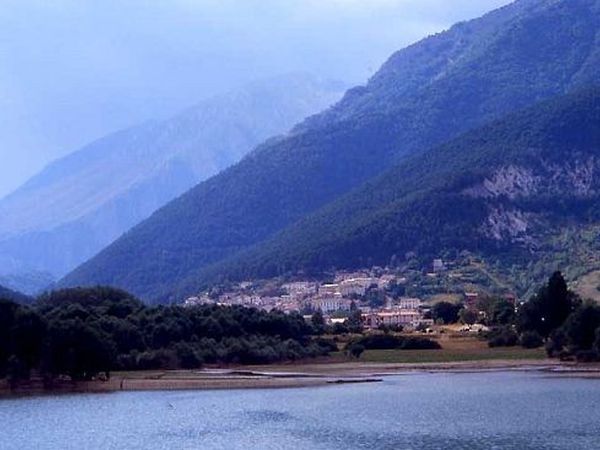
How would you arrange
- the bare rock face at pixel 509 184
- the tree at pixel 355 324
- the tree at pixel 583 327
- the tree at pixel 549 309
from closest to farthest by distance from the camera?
the tree at pixel 583 327 < the tree at pixel 549 309 < the tree at pixel 355 324 < the bare rock face at pixel 509 184

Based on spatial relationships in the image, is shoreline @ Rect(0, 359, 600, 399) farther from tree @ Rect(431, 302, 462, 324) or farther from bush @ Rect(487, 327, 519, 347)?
tree @ Rect(431, 302, 462, 324)

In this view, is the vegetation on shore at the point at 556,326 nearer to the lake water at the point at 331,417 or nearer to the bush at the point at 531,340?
the bush at the point at 531,340

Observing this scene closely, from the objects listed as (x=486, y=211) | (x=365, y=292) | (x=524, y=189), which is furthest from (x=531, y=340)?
(x=524, y=189)

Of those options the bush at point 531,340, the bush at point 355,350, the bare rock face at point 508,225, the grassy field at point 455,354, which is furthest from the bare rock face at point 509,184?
the bush at point 355,350

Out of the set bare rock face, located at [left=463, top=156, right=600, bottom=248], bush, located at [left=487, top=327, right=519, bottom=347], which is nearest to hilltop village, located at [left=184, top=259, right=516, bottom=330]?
bare rock face, located at [left=463, top=156, right=600, bottom=248]

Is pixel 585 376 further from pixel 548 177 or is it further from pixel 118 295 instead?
pixel 548 177

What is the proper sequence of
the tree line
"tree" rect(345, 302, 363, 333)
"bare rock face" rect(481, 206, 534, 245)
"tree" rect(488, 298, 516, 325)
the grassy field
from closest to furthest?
the tree line
the grassy field
"tree" rect(488, 298, 516, 325)
"tree" rect(345, 302, 363, 333)
"bare rock face" rect(481, 206, 534, 245)
